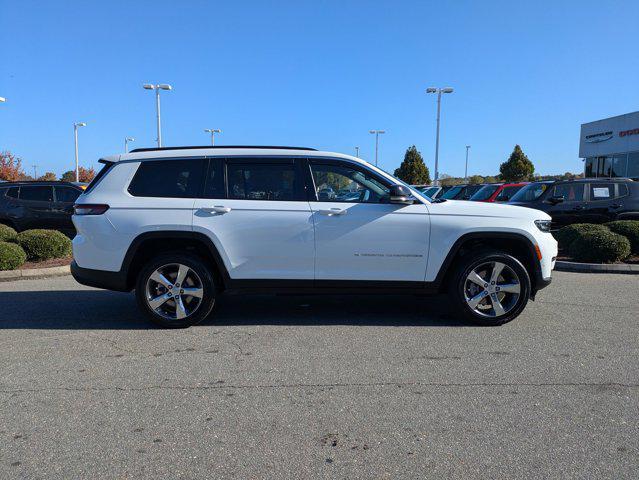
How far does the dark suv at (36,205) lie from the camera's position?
11.6m

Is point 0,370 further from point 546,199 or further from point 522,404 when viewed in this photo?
point 546,199

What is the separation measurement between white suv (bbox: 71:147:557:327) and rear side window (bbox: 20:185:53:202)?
8.08 m

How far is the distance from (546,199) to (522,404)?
8.67 m

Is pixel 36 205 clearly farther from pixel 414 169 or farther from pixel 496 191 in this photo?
pixel 414 169

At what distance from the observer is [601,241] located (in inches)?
349

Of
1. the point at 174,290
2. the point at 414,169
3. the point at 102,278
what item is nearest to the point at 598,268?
the point at 174,290

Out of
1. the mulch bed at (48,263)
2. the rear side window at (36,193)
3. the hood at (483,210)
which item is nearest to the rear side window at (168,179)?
the hood at (483,210)

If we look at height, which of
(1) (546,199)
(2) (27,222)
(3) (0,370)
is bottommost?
(3) (0,370)

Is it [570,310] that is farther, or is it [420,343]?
[570,310]

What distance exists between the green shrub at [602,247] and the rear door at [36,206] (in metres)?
11.9

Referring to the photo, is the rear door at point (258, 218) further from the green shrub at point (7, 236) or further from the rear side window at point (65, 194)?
the rear side window at point (65, 194)

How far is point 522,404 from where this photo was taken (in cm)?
340

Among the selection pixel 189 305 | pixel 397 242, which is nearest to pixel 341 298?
pixel 397 242

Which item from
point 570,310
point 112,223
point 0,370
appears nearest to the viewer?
point 0,370
